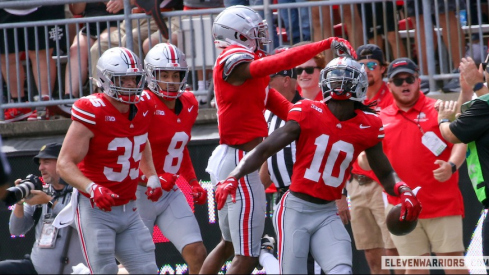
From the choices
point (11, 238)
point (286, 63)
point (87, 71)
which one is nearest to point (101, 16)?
point (87, 71)

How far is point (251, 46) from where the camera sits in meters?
7.24

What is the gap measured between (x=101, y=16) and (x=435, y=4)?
146 inches

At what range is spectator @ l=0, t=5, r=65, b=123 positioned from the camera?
10570mm

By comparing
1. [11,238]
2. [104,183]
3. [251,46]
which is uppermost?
[251,46]

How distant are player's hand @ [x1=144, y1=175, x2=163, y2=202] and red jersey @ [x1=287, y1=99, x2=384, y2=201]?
119 cm

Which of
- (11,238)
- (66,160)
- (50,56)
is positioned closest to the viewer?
(66,160)

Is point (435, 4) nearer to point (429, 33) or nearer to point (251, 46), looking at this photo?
point (429, 33)

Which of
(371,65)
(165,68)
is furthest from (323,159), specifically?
(371,65)

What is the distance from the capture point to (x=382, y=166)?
7.00m

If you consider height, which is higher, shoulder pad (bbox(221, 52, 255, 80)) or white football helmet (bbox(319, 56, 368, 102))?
shoulder pad (bbox(221, 52, 255, 80))

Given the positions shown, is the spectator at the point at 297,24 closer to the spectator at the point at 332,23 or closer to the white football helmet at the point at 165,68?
the spectator at the point at 332,23

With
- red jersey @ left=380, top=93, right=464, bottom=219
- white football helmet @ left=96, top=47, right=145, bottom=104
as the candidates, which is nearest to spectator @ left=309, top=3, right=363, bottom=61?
red jersey @ left=380, top=93, right=464, bottom=219

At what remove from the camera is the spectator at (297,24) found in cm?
1018

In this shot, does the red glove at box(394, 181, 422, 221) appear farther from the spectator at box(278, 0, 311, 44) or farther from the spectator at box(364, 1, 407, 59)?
the spectator at box(278, 0, 311, 44)
